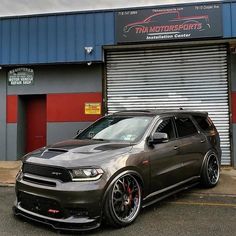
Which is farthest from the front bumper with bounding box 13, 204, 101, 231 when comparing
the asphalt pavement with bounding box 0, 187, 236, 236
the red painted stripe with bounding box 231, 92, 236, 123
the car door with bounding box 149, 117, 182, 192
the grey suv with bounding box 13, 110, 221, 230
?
the red painted stripe with bounding box 231, 92, 236, 123

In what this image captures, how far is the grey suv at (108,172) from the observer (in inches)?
207

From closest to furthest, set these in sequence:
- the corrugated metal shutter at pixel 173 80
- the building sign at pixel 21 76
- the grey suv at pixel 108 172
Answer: the grey suv at pixel 108 172 < the corrugated metal shutter at pixel 173 80 < the building sign at pixel 21 76

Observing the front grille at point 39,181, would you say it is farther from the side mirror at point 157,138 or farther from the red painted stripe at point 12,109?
the red painted stripe at point 12,109

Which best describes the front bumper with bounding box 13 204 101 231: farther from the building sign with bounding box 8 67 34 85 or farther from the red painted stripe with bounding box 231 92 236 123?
the building sign with bounding box 8 67 34 85

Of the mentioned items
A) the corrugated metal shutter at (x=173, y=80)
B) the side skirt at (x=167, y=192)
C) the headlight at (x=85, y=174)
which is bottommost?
the side skirt at (x=167, y=192)

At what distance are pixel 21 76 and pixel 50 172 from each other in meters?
8.08

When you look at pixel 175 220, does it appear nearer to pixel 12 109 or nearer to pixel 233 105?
pixel 233 105

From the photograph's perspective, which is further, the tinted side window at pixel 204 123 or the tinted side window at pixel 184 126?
the tinted side window at pixel 204 123

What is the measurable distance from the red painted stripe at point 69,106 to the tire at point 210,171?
4.93 meters

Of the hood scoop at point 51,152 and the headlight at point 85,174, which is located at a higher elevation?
the hood scoop at point 51,152

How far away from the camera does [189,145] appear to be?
7.50m

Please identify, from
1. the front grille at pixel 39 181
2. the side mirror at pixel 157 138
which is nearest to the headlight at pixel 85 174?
the front grille at pixel 39 181

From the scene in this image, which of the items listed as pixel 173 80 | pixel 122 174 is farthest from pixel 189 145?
pixel 173 80

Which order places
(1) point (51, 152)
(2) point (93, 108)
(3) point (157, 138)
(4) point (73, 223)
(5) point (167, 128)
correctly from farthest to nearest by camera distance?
(2) point (93, 108) → (5) point (167, 128) → (3) point (157, 138) → (1) point (51, 152) → (4) point (73, 223)
